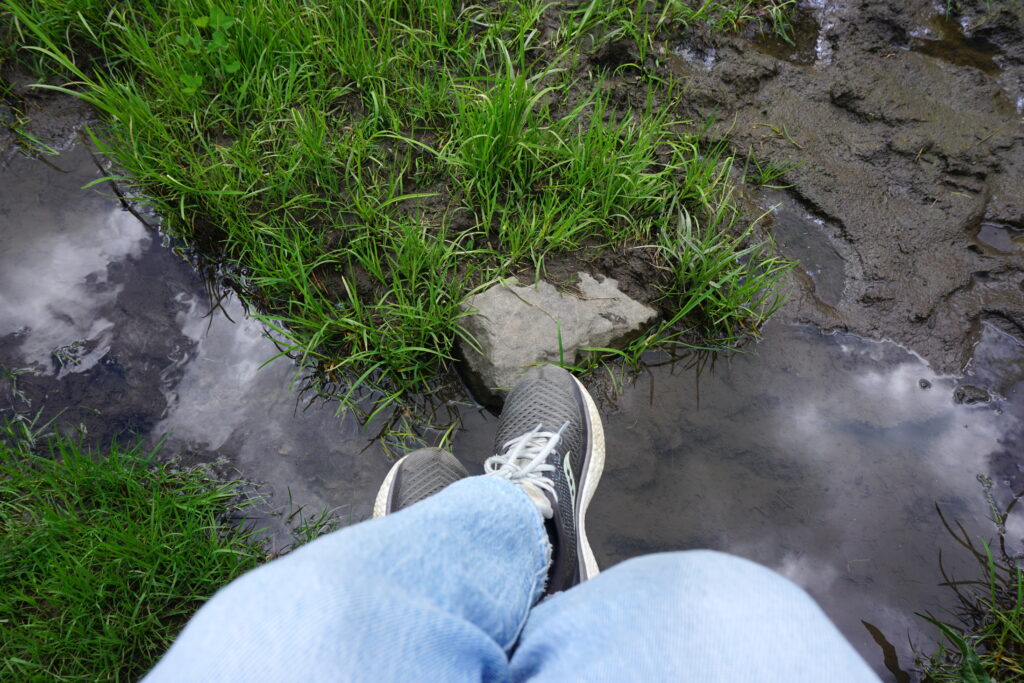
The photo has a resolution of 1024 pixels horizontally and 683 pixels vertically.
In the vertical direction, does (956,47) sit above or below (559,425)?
above

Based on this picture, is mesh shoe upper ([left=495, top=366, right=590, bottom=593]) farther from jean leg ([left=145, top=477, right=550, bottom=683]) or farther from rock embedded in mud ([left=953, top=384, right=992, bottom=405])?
rock embedded in mud ([left=953, top=384, right=992, bottom=405])

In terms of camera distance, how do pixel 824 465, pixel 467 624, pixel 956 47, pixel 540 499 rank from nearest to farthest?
pixel 467 624, pixel 540 499, pixel 824 465, pixel 956 47

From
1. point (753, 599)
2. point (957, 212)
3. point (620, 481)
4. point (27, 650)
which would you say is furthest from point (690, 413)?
point (27, 650)

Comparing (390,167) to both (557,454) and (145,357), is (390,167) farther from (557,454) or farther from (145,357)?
(557,454)

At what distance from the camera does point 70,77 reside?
2.28 meters

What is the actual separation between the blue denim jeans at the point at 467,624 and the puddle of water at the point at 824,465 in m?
0.78

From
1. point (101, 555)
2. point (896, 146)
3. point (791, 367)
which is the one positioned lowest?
point (101, 555)

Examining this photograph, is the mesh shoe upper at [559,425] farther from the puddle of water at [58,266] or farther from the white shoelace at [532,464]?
the puddle of water at [58,266]

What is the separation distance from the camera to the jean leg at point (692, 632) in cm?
74

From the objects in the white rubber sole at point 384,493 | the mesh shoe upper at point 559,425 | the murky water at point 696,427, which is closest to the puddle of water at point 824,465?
the murky water at point 696,427

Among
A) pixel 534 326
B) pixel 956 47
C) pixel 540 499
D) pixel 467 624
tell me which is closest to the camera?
pixel 467 624

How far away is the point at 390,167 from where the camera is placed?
2000 millimetres

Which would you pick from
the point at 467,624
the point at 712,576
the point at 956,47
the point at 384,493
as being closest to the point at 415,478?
the point at 384,493

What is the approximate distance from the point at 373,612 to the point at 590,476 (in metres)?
0.96
